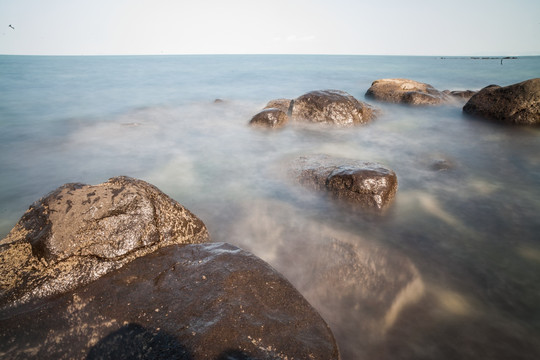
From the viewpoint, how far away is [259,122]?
32.0 ft

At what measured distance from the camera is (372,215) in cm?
445

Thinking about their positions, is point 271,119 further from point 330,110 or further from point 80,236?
point 80,236

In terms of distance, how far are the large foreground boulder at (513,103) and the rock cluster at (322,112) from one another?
13.7 ft

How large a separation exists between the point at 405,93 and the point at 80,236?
14.2 metres

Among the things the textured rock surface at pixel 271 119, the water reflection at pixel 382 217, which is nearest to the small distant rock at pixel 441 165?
the water reflection at pixel 382 217

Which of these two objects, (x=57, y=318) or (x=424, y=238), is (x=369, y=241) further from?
(x=57, y=318)

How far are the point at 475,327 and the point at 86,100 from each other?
18.9 metres

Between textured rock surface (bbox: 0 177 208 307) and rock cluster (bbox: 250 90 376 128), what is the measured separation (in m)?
6.87

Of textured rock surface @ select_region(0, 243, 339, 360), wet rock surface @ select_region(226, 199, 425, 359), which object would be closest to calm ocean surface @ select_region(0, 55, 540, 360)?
wet rock surface @ select_region(226, 199, 425, 359)

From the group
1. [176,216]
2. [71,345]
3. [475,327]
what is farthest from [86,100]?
[475,327]

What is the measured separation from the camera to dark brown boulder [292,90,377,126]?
9.70 metres

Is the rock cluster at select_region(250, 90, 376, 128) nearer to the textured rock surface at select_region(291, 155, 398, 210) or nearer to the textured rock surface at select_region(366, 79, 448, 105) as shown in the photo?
the textured rock surface at select_region(366, 79, 448, 105)

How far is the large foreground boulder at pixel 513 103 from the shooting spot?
902 centimetres

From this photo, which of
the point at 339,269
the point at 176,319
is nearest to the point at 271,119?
the point at 339,269
